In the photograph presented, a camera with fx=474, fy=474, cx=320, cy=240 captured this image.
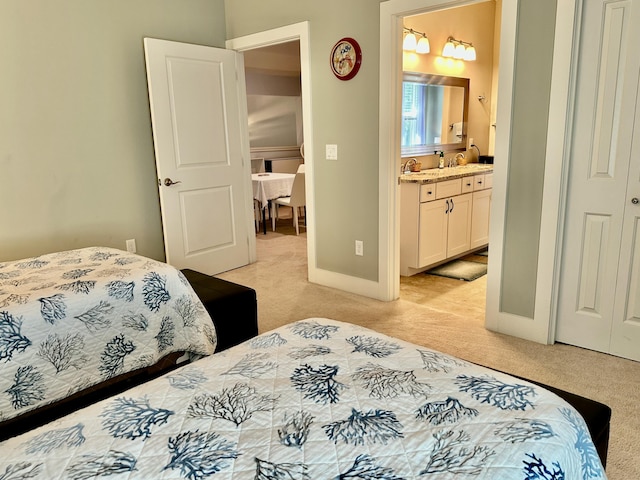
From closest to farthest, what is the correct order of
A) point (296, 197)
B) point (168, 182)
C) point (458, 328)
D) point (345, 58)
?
point (458, 328)
point (345, 58)
point (168, 182)
point (296, 197)

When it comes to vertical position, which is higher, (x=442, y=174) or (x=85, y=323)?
(x=442, y=174)

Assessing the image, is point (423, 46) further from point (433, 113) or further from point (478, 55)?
point (478, 55)

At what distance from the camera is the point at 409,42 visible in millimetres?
4352

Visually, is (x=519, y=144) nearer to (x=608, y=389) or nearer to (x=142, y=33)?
(x=608, y=389)

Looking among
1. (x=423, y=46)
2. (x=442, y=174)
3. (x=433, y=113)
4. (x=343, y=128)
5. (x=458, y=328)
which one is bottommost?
(x=458, y=328)

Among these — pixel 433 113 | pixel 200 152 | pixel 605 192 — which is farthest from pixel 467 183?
pixel 200 152

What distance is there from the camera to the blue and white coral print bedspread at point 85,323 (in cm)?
180

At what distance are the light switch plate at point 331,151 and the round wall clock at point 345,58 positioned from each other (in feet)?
1.63

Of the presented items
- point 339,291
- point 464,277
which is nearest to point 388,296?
point 339,291

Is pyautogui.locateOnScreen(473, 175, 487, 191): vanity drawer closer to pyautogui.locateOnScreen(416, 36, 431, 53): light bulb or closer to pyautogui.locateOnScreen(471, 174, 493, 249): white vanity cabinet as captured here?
pyautogui.locateOnScreen(471, 174, 493, 249): white vanity cabinet

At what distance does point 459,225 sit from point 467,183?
15.4 inches

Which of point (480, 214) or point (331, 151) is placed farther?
point (480, 214)

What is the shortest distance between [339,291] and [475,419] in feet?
8.95

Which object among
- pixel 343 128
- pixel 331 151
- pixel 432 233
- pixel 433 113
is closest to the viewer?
pixel 343 128
